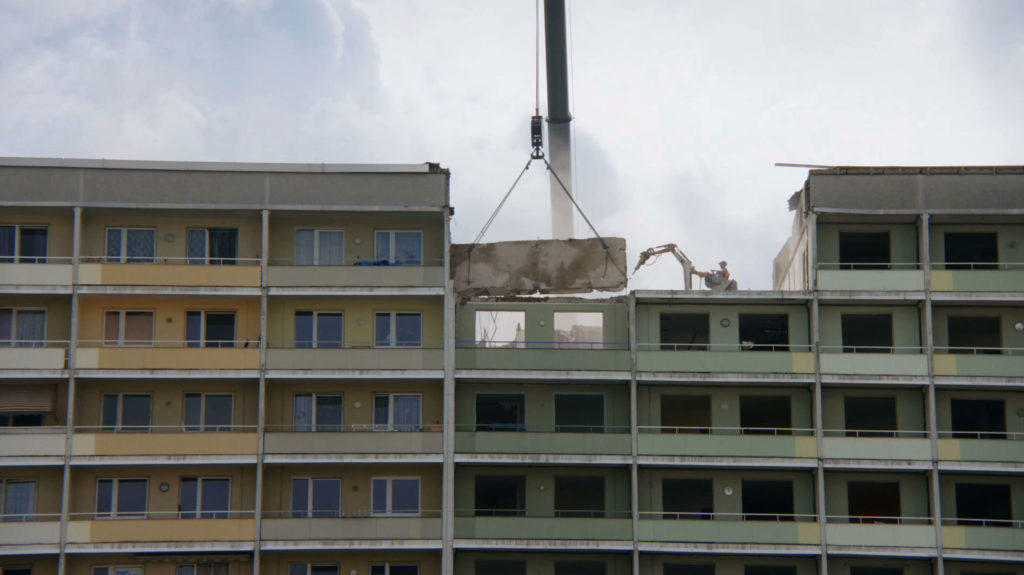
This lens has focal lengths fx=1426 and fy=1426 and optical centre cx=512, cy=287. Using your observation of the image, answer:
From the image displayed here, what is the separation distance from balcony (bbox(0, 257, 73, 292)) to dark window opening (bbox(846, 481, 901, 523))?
33.4 metres

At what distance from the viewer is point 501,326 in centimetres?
6103

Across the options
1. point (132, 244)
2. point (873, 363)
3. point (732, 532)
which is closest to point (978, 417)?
point (873, 363)

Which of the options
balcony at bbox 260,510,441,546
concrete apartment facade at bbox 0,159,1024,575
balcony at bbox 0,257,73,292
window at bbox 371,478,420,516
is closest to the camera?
balcony at bbox 260,510,441,546

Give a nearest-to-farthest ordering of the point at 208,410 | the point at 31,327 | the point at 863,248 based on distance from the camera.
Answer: the point at 31,327 < the point at 208,410 < the point at 863,248

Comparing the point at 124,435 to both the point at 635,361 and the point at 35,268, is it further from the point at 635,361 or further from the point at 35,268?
the point at 635,361

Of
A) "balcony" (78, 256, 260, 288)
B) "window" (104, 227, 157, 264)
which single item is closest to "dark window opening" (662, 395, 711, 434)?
"balcony" (78, 256, 260, 288)

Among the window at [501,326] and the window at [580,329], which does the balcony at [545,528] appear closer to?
the window at [501,326]

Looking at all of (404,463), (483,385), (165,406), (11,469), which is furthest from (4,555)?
(483,385)

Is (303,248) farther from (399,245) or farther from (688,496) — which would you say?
(688,496)

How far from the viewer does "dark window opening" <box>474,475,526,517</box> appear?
2351 inches

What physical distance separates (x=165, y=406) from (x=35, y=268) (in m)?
7.68

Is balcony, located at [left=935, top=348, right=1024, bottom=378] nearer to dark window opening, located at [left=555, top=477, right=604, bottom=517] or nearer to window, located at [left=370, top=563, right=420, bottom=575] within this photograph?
dark window opening, located at [left=555, top=477, right=604, bottom=517]

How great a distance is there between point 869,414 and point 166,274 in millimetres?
29921

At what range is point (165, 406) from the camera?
5891 cm
